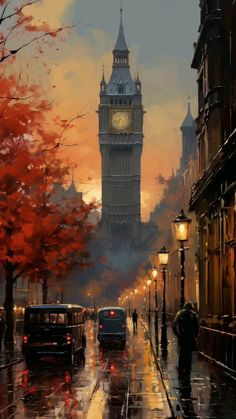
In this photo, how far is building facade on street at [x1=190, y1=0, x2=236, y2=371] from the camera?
29.5 m

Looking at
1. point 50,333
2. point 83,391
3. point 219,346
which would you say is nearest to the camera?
point 83,391

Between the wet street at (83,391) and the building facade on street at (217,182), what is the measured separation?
9.15 feet

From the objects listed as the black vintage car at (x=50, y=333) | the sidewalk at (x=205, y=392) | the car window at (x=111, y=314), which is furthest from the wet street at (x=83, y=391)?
the car window at (x=111, y=314)

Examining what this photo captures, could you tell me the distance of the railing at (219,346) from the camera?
1065 inches

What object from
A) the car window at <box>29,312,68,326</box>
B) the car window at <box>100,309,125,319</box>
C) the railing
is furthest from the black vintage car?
the car window at <box>100,309,125,319</box>

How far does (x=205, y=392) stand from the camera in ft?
73.3

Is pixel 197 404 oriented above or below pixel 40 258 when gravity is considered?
below

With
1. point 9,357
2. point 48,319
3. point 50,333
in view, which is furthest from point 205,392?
point 9,357

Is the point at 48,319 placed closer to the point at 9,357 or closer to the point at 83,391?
the point at 9,357

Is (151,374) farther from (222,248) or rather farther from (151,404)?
(151,404)

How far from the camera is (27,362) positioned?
36312 mm

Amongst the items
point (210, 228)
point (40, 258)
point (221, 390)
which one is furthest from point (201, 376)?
point (40, 258)

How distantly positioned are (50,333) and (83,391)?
12037 millimetres

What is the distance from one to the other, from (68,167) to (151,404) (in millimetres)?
34704
